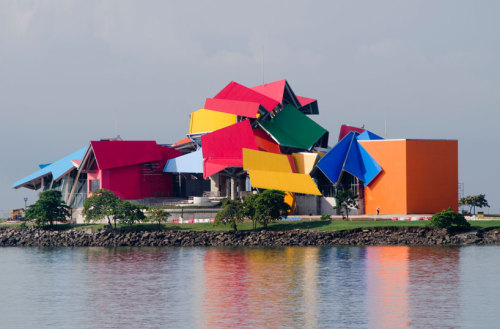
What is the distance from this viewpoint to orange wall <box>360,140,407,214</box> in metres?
85.2

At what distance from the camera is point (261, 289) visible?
48.4m

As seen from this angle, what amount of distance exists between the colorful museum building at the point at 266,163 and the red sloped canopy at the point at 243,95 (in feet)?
0.41

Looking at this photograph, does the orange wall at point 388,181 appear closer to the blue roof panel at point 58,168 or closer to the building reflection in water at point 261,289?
the building reflection in water at point 261,289

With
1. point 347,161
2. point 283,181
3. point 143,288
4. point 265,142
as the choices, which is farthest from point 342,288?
point 265,142

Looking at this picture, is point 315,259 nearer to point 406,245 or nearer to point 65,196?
point 406,245

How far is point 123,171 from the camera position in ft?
326

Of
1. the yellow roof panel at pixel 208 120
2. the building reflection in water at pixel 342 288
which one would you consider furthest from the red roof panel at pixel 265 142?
the building reflection in water at pixel 342 288

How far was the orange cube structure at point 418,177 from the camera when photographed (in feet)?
279

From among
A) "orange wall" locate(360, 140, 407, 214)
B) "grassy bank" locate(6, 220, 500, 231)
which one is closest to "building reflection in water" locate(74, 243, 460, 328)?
"grassy bank" locate(6, 220, 500, 231)

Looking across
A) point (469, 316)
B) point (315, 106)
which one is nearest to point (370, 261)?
point (469, 316)

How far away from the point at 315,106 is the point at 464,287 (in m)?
64.1

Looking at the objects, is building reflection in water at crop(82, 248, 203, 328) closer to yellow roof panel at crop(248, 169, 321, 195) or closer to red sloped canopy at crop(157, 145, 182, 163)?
yellow roof panel at crop(248, 169, 321, 195)

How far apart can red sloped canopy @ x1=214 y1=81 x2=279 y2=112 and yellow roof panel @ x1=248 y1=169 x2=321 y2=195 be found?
12.0 metres

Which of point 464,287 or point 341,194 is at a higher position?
point 341,194
